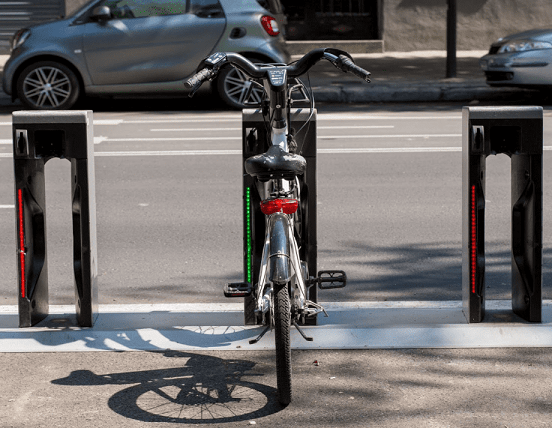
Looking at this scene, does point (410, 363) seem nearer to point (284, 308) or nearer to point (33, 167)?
point (284, 308)

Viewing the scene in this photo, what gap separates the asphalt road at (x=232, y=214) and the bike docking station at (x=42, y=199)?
2.68 ft

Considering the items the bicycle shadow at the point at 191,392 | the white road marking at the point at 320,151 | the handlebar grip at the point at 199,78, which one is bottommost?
the bicycle shadow at the point at 191,392

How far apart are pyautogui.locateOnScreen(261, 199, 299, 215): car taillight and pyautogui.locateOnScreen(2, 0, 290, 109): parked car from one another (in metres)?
10.2

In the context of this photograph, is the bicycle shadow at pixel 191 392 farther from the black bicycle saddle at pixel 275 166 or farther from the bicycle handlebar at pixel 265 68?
the bicycle handlebar at pixel 265 68

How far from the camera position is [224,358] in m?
4.47

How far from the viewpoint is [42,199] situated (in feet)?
16.0

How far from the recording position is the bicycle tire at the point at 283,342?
3834 millimetres

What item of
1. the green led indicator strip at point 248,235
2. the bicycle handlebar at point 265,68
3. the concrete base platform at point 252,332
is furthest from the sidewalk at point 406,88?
the bicycle handlebar at point 265,68

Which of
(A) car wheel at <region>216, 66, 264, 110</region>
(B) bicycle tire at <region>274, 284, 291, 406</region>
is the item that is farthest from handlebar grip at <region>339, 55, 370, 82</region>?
(A) car wheel at <region>216, 66, 264, 110</region>

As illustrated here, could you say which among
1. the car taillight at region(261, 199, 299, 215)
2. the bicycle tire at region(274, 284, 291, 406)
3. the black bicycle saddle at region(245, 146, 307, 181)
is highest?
the black bicycle saddle at region(245, 146, 307, 181)

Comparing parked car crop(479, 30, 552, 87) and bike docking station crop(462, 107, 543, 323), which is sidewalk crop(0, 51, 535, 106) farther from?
bike docking station crop(462, 107, 543, 323)

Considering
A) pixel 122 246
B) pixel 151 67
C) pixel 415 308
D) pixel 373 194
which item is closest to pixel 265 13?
pixel 151 67

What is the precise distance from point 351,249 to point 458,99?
388 inches

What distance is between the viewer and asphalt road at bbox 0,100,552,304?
6020mm
